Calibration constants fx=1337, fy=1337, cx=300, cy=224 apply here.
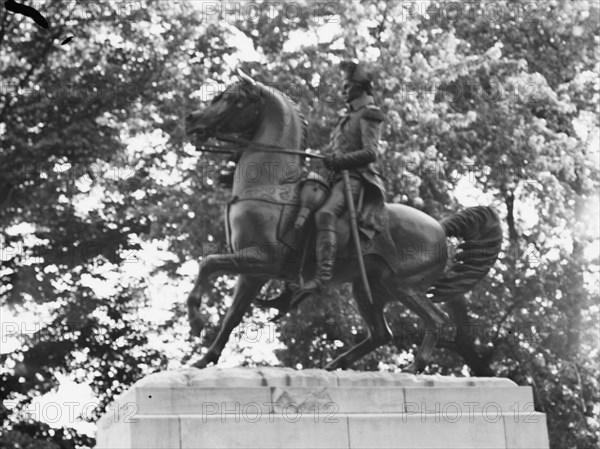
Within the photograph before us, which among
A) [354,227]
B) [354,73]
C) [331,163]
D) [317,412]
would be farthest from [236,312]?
[354,73]

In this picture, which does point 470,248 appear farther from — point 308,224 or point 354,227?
point 308,224

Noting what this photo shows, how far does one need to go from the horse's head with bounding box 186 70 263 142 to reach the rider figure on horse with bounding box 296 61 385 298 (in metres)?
0.90

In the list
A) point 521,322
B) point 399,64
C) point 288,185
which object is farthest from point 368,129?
point 521,322

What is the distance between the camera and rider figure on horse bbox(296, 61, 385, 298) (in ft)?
42.3

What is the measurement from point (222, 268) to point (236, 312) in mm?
504

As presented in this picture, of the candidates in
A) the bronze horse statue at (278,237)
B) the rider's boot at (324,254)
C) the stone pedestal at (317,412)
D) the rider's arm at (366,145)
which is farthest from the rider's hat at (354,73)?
the stone pedestal at (317,412)

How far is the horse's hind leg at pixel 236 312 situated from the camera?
1247 cm

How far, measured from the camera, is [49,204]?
22047 mm

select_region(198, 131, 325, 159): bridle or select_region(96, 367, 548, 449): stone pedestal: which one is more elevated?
select_region(198, 131, 325, 159): bridle

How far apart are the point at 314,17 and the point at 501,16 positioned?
3.70 m

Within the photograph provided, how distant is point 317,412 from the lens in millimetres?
12031

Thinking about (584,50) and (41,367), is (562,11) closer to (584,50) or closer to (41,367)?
(584,50)

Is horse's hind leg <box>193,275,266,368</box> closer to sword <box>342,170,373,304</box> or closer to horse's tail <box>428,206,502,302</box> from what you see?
sword <box>342,170,373,304</box>

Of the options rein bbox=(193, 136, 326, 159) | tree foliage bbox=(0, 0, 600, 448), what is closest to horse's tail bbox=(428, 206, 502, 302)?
rein bbox=(193, 136, 326, 159)
